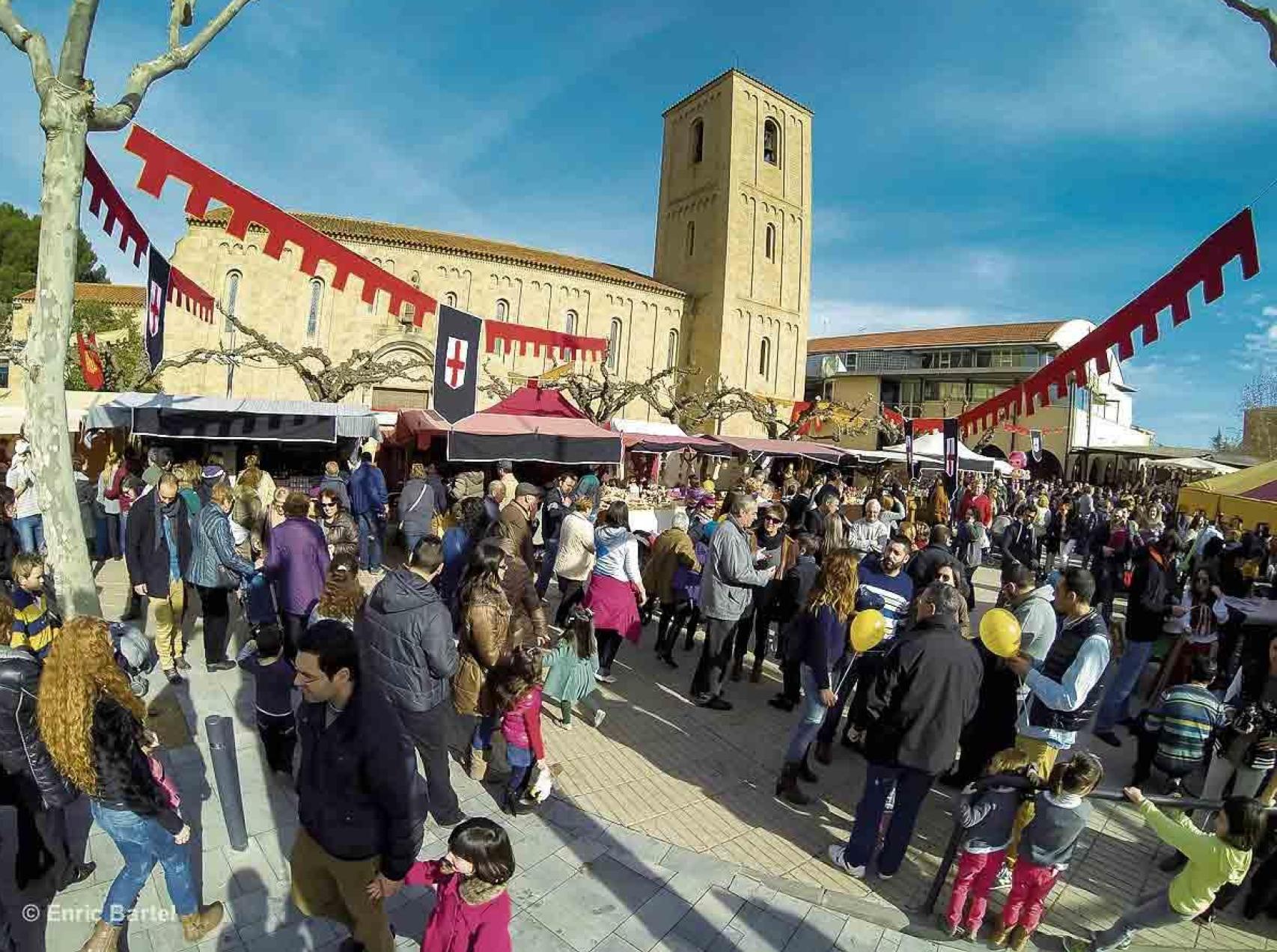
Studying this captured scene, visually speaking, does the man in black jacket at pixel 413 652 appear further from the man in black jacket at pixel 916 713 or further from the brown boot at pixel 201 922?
the man in black jacket at pixel 916 713

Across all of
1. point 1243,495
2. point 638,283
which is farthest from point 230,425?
point 638,283

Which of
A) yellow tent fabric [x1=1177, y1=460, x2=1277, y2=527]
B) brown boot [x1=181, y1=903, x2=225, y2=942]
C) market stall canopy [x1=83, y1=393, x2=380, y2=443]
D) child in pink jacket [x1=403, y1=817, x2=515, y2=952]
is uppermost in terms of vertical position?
market stall canopy [x1=83, y1=393, x2=380, y2=443]

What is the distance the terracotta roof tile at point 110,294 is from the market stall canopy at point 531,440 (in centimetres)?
2888

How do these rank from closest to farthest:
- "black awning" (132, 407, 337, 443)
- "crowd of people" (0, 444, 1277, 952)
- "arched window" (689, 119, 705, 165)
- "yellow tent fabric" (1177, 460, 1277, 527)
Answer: "crowd of people" (0, 444, 1277, 952)
"yellow tent fabric" (1177, 460, 1277, 527)
"black awning" (132, 407, 337, 443)
"arched window" (689, 119, 705, 165)

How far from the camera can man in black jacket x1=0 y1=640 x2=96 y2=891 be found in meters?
2.41

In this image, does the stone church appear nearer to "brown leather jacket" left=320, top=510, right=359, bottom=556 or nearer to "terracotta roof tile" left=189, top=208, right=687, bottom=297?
"terracotta roof tile" left=189, top=208, right=687, bottom=297

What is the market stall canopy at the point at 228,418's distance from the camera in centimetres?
1116

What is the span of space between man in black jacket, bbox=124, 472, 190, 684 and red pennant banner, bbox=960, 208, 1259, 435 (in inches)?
320

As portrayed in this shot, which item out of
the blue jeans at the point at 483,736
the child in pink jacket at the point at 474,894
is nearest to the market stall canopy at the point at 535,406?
the blue jeans at the point at 483,736

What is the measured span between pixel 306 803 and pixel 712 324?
1376 inches

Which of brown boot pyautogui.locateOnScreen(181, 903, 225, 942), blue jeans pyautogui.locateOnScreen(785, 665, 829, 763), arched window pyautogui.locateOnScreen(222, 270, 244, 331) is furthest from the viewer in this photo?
arched window pyautogui.locateOnScreen(222, 270, 244, 331)

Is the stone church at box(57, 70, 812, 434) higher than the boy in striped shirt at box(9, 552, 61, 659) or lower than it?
higher

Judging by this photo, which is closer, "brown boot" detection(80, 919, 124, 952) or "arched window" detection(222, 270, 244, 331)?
"brown boot" detection(80, 919, 124, 952)

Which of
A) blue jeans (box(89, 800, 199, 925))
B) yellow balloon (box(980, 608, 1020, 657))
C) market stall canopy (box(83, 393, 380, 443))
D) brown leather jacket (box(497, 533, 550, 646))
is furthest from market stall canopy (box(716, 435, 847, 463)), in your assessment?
blue jeans (box(89, 800, 199, 925))
